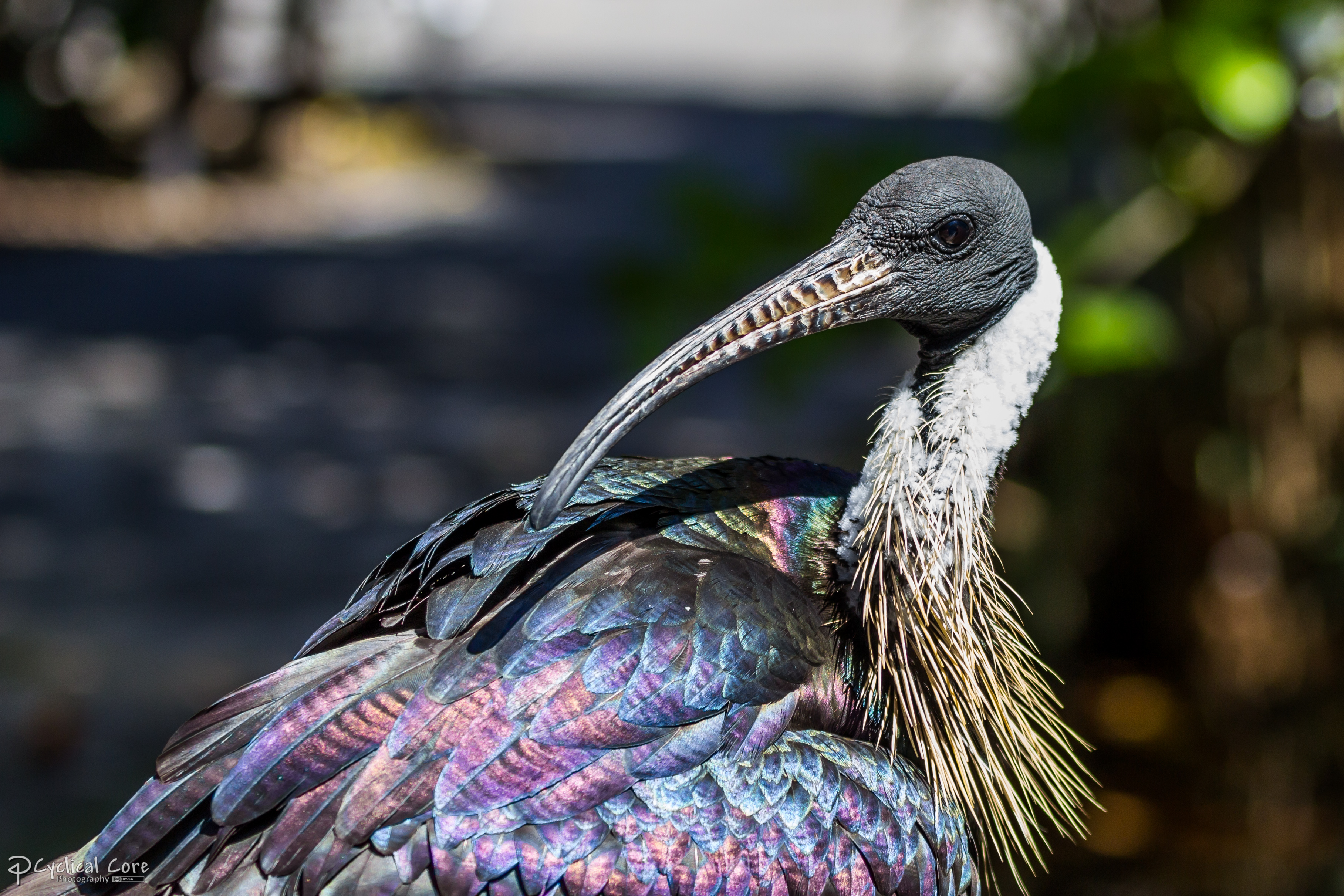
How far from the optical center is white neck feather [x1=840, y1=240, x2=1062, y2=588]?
2967 millimetres

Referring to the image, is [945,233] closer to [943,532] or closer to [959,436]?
[959,436]

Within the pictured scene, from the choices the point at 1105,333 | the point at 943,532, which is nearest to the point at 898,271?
the point at 943,532

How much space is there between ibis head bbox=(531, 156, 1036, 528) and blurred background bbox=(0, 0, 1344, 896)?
151 cm

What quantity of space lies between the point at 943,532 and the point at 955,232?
24.1 inches

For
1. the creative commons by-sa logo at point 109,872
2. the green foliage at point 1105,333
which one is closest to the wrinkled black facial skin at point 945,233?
the green foliage at point 1105,333

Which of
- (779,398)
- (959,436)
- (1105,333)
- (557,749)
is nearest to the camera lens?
(557,749)

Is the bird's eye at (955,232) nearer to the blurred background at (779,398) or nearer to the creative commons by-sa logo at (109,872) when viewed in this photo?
the blurred background at (779,398)

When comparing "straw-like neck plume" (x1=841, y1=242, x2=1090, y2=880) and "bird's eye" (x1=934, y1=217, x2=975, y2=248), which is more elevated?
"bird's eye" (x1=934, y1=217, x2=975, y2=248)

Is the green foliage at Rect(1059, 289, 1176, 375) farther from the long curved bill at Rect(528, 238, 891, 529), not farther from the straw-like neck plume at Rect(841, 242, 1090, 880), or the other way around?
the long curved bill at Rect(528, 238, 891, 529)

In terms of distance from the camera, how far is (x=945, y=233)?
113 inches

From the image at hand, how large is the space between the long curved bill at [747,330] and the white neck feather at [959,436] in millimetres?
255

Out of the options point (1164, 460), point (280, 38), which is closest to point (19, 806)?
point (1164, 460)

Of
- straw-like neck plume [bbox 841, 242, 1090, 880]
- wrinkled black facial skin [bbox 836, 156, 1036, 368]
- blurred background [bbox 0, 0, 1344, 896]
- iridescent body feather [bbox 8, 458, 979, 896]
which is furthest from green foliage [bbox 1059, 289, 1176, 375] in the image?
iridescent body feather [bbox 8, 458, 979, 896]

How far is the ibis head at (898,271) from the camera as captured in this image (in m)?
2.81
